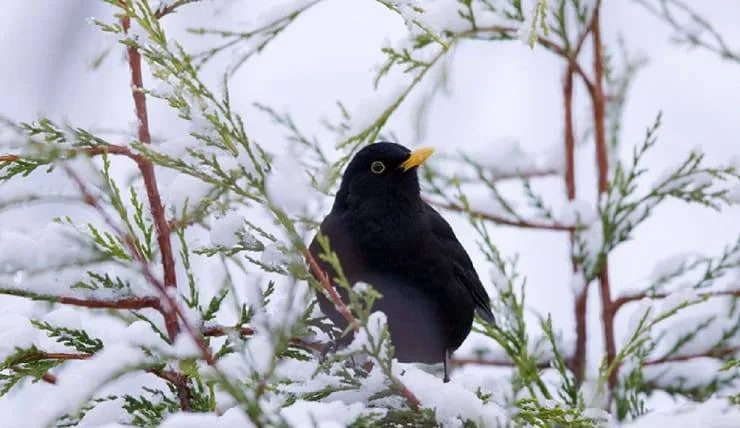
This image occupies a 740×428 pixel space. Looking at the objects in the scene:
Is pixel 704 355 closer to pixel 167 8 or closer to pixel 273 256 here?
pixel 273 256

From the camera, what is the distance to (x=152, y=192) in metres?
2.60

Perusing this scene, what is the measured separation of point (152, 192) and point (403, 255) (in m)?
1.07

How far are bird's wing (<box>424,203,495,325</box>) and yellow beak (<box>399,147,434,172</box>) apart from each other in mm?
183

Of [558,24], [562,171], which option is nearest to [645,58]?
[562,171]

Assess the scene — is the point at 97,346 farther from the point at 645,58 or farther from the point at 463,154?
the point at 645,58

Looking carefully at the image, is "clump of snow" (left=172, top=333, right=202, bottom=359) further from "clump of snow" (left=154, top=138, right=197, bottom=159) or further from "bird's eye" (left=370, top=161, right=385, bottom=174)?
"bird's eye" (left=370, top=161, right=385, bottom=174)

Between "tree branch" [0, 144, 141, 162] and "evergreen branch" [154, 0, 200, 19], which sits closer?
"tree branch" [0, 144, 141, 162]

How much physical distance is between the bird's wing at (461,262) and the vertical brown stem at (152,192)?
1273 millimetres

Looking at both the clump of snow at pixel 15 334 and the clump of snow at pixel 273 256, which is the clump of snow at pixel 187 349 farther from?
the clump of snow at pixel 15 334

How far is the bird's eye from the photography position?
3.69 metres

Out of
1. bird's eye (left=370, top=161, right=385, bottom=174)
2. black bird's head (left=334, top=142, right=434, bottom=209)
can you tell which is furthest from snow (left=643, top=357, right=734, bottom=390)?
bird's eye (left=370, top=161, right=385, bottom=174)

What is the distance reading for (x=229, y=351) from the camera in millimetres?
2396

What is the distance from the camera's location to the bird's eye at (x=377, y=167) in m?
3.69

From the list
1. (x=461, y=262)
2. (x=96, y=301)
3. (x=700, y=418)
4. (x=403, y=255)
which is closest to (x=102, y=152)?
(x=96, y=301)
